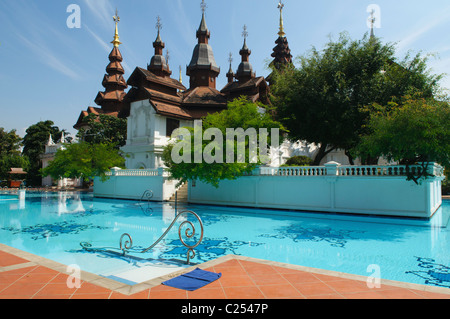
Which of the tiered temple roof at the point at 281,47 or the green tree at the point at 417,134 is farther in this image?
the tiered temple roof at the point at 281,47

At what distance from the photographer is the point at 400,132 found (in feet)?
37.8

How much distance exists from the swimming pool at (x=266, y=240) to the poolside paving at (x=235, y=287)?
1.51 m

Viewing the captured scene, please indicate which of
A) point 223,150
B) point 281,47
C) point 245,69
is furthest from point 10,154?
point 223,150

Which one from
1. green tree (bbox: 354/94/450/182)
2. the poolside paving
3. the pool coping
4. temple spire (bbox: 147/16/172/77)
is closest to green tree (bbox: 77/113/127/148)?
temple spire (bbox: 147/16/172/77)

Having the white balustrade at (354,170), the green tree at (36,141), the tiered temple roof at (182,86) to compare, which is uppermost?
the tiered temple roof at (182,86)

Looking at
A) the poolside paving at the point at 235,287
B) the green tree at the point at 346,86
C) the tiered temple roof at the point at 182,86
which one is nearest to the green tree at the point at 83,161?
the tiered temple roof at the point at 182,86

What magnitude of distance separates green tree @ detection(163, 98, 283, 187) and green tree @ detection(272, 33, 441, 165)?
2.19m

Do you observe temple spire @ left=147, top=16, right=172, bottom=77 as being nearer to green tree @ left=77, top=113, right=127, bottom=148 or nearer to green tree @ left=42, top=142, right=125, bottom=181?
green tree @ left=77, top=113, right=127, bottom=148

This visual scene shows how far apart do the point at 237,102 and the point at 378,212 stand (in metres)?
9.30

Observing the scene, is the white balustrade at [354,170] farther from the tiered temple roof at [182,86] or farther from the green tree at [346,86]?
the tiered temple roof at [182,86]

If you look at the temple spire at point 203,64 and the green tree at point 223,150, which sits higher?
the temple spire at point 203,64

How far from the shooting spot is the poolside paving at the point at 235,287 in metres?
3.91
